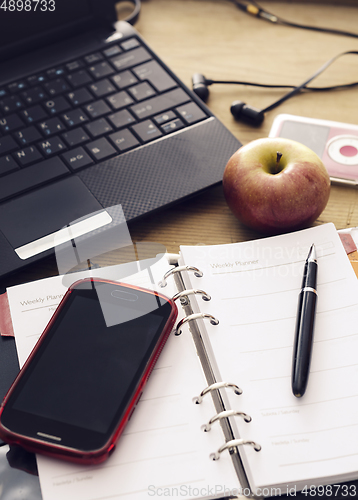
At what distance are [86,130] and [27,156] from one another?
0.10 m

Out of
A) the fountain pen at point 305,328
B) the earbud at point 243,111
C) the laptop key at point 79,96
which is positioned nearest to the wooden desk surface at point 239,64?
the earbud at point 243,111

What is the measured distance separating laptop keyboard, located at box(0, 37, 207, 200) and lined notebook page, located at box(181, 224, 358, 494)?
0.73 ft

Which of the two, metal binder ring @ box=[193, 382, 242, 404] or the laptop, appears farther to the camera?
the laptop

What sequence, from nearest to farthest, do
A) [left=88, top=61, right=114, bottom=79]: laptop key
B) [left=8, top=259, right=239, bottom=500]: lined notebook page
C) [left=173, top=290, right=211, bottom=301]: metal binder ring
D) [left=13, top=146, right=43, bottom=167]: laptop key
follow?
[left=8, top=259, right=239, bottom=500]: lined notebook page < [left=173, top=290, right=211, bottom=301]: metal binder ring < [left=13, top=146, right=43, bottom=167]: laptop key < [left=88, top=61, right=114, bottom=79]: laptop key

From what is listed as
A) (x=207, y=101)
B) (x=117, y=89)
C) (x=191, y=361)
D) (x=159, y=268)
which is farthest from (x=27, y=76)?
(x=191, y=361)

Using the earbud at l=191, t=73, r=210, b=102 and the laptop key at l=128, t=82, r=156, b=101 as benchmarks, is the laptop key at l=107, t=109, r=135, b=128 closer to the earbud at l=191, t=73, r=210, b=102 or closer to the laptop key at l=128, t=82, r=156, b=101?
the laptop key at l=128, t=82, r=156, b=101

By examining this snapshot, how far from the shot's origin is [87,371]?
0.47 metres

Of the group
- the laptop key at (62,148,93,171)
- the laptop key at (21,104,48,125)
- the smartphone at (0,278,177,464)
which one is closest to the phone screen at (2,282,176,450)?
the smartphone at (0,278,177,464)

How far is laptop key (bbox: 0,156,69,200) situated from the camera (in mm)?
606

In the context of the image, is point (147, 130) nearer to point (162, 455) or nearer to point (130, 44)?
point (130, 44)

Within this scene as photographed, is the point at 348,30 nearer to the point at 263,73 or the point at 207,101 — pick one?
the point at 263,73

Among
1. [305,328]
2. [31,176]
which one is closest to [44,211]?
[31,176]

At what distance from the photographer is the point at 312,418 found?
451 mm

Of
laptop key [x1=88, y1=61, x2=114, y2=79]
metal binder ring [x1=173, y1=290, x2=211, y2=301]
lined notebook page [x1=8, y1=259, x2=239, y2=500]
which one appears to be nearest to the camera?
lined notebook page [x1=8, y1=259, x2=239, y2=500]
